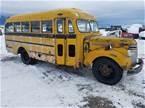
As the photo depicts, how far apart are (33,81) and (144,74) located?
13.8 feet

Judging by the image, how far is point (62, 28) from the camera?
805 cm

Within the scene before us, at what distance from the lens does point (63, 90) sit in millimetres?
6652

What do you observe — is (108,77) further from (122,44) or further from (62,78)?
(62,78)

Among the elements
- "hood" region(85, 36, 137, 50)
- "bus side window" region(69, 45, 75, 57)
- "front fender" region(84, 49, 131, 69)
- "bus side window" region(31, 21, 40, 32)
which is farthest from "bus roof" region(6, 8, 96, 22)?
"front fender" region(84, 49, 131, 69)

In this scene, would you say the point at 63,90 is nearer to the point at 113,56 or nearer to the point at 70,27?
the point at 113,56

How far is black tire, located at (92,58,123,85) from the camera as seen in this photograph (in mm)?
7020

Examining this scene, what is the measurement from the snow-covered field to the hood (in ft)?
4.14

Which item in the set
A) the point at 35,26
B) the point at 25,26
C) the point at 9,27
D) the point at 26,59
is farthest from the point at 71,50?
the point at 9,27

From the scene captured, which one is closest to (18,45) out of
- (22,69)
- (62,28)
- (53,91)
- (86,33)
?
(22,69)

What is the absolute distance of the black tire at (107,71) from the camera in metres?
7.02

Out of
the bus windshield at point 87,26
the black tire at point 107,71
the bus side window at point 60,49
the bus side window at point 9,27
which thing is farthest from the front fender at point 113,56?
the bus side window at point 9,27

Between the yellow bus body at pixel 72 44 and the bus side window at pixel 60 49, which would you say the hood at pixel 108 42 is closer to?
the yellow bus body at pixel 72 44

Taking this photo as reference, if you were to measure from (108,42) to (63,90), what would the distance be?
2.13m

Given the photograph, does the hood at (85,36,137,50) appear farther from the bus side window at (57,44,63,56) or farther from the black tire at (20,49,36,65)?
the black tire at (20,49,36,65)
